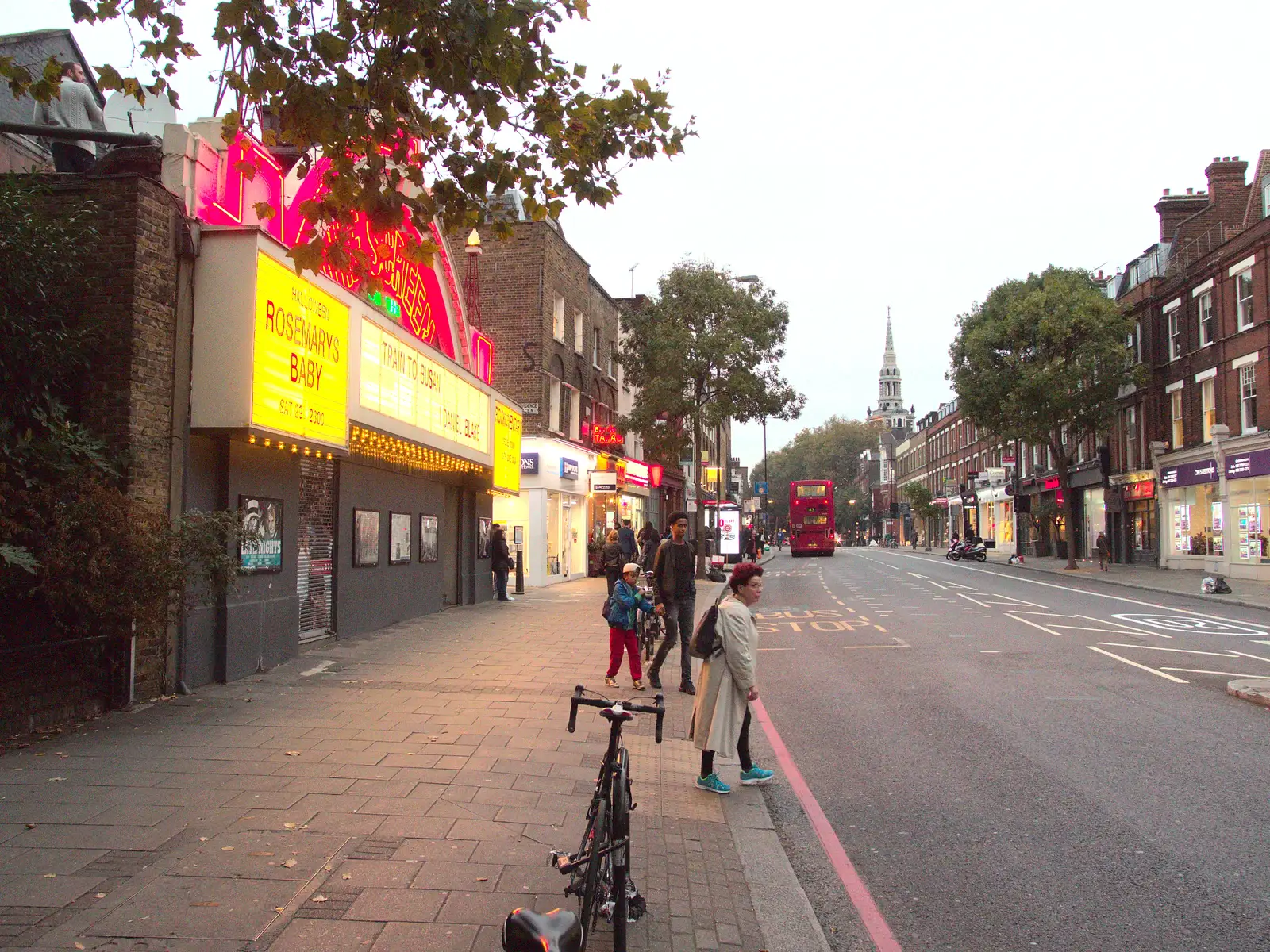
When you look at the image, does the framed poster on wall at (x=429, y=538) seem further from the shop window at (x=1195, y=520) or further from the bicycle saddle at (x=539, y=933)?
the shop window at (x=1195, y=520)

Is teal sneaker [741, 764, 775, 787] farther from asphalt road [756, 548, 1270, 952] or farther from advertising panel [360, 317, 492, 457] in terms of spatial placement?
advertising panel [360, 317, 492, 457]

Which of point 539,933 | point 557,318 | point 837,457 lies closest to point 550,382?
point 557,318

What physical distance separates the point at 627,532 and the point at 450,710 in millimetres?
11506

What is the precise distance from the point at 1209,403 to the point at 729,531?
64.9 ft

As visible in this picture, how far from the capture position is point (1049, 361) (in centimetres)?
3644

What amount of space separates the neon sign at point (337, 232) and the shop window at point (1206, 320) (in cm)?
2708

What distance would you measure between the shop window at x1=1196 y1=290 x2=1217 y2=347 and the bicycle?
115 feet

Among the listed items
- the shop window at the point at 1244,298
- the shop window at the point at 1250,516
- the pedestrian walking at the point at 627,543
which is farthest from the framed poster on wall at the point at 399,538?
the shop window at the point at 1244,298

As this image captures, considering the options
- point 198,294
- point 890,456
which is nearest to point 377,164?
point 198,294

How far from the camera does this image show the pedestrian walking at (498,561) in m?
21.0

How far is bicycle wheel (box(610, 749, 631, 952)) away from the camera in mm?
3553

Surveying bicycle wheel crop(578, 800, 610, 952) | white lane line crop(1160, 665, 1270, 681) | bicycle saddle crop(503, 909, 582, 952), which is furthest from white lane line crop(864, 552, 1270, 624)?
bicycle saddle crop(503, 909, 582, 952)

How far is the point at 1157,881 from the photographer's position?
4.69 metres

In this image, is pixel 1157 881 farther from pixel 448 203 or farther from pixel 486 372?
pixel 486 372
